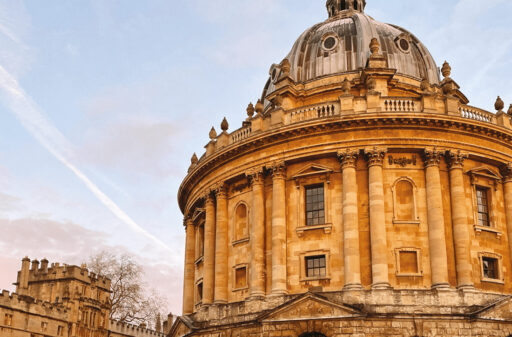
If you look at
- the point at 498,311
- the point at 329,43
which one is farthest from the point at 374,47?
the point at 498,311

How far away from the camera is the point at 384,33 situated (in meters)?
45.8

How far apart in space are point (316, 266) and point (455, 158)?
913cm

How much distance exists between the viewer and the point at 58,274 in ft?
228

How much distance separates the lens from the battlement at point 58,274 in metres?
68.9

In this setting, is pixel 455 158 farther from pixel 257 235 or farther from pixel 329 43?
pixel 329 43

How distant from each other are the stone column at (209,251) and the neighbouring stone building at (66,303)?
28.3 m

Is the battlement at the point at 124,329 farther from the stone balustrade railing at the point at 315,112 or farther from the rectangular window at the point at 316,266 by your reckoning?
the stone balustrade railing at the point at 315,112

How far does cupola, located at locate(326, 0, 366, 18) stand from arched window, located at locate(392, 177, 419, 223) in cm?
2087

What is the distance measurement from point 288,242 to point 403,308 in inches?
276

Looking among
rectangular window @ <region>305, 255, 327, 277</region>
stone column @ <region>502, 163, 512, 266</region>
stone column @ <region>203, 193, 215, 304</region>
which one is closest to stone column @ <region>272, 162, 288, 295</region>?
rectangular window @ <region>305, 255, 327, 277</region>

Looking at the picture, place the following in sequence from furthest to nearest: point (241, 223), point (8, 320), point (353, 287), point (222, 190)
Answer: point (8, 320) < point (222, 190) < point (241, 223) < point (353, 287)

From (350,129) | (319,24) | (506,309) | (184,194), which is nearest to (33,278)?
(184,194)

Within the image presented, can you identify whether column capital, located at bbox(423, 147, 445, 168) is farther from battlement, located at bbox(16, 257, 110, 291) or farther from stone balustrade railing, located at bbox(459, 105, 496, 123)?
battlement, located at bbox(16, 257, 110, 291)

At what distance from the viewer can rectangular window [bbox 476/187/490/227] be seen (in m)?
35.9
